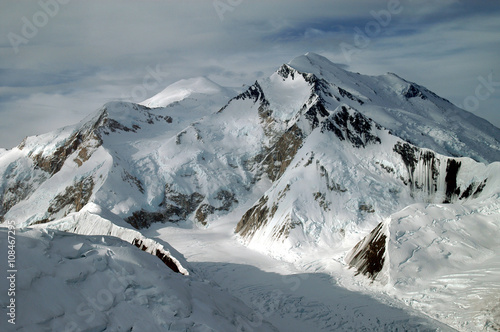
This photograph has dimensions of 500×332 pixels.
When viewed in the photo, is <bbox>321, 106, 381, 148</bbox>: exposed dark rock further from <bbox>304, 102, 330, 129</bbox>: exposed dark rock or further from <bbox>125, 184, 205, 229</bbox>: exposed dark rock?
<bbox>125, 184, 205, 229</bbox>: exposed dark rock

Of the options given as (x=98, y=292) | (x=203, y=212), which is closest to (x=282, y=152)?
(x=203, y=212)

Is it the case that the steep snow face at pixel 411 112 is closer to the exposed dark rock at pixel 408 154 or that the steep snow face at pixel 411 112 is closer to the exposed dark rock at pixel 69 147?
the exposed dark rock at pixel 408 154

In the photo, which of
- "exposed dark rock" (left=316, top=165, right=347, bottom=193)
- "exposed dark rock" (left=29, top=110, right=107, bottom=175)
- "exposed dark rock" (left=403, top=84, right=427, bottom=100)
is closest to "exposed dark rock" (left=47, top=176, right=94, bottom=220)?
"exposed dark rock" (left=29, top=110, right=107, bottom=175)

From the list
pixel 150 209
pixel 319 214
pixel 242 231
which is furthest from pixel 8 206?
pixel 319 214

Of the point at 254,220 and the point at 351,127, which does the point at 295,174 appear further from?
the point at 351,127

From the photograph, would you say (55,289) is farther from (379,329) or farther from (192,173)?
(192,173)
